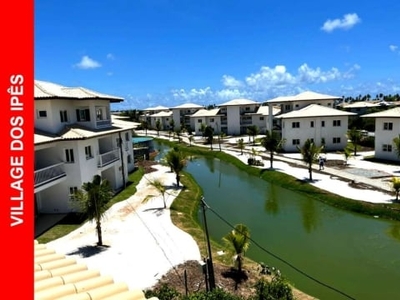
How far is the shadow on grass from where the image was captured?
17969 mm

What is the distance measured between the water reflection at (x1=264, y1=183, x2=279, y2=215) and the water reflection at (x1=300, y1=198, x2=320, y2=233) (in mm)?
2042

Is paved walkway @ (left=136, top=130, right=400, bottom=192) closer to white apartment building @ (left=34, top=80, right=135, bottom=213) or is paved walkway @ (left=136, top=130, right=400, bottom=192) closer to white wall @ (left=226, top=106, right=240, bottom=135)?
white apartment building @ (left=34, top=80, right=135, bottom=213)

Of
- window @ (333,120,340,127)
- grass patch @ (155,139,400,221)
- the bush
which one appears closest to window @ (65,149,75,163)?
the bush

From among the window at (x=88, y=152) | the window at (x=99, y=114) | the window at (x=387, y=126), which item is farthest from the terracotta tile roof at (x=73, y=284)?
the window at (x=387, y=126)

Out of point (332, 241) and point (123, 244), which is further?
point (332, 241)

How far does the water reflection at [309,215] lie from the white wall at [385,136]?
16621 millimetres

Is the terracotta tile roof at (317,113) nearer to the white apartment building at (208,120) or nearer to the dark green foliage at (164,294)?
the white apartment building at (208,120)

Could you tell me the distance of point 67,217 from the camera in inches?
954

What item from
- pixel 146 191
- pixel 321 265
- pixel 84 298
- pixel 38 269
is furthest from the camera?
pixel 146 191
